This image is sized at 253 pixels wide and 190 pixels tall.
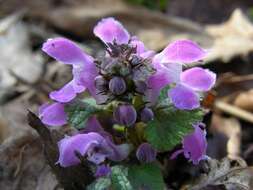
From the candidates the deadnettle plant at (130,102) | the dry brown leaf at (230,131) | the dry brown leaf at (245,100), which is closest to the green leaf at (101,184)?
the deadnettle plant at (130,102)

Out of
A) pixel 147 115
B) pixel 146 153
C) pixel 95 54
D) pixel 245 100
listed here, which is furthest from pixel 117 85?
pixel 95 54

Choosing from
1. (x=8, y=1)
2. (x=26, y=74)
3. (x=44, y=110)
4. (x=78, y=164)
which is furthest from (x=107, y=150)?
(x=8, y=1)

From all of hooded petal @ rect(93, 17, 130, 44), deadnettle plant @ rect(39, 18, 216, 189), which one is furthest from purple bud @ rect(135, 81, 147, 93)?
hooded petal @ rect(93, 17, 130, 44)

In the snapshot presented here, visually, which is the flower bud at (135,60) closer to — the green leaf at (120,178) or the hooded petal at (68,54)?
the hooded petal at (68,54)

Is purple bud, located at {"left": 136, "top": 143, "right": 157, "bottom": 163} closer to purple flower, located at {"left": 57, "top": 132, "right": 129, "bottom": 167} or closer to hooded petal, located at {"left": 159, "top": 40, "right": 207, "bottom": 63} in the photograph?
purple flower, located at {"left": 57, "top": 132, "right": 129, "bottom": 167}

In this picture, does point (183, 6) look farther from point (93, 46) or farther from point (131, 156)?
point (131, 156)
